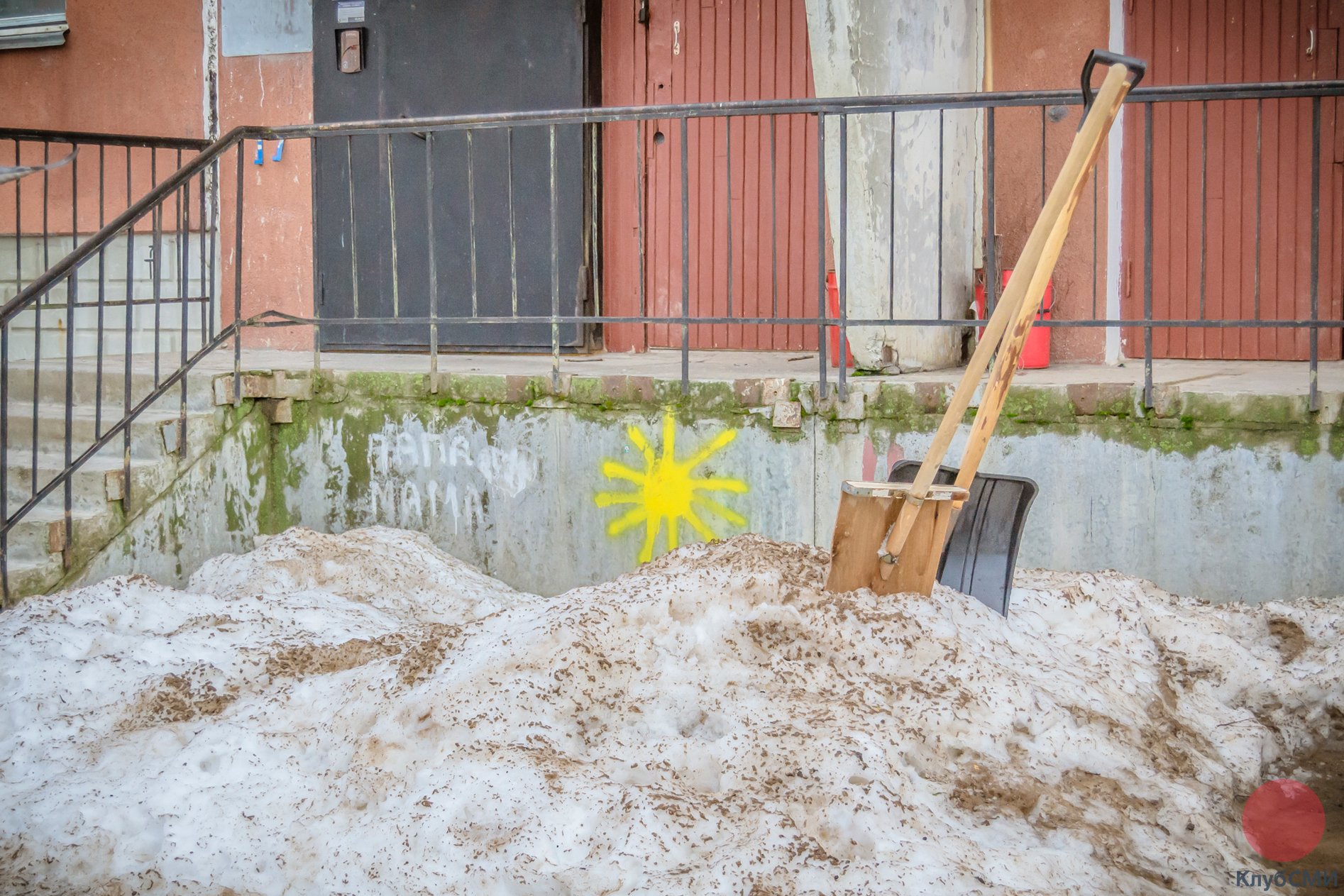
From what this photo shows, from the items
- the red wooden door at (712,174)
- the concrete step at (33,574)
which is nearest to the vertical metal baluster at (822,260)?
the red wooden door at (712,174)

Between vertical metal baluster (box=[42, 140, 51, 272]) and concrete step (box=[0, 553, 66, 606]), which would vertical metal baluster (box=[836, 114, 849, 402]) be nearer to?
vertical metal baluster (box=[42, 140, 51, 272])

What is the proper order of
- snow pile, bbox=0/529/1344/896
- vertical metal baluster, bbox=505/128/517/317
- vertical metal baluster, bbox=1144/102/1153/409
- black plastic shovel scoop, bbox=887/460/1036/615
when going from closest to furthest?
snow pile, bbox=0/529/1344/896 < black plastic shovel scoop, bbox=887/460/1036/615 < vertical metal baluster, bbox=1144/102/1153/409 < vertical metal baluster, bbox=505/128/517/317

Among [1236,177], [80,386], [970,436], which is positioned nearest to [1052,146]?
[1236,177]

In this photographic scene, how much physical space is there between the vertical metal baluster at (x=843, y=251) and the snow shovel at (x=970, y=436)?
1.21 m

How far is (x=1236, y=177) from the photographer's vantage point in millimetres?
6227

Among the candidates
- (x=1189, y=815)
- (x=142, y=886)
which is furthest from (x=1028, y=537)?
(x=142, y=886)

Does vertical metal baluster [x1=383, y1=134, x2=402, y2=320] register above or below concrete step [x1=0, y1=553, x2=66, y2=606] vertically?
above

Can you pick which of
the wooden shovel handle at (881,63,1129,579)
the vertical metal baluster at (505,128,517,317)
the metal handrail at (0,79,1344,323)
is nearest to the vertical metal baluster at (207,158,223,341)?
the metal handrail at (0,79,1344,323)

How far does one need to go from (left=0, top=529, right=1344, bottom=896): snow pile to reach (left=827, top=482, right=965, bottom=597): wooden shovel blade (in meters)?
0.07

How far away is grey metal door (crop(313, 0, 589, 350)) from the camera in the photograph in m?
7.05

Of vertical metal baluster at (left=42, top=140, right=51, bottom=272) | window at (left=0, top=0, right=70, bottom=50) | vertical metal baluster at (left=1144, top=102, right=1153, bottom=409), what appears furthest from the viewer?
window at (left=0, top=0, right=70, bottom=50)

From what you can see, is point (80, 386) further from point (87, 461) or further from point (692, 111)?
point (692, 111)

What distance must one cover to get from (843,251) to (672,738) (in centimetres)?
260

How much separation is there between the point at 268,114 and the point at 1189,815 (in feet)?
22.0
